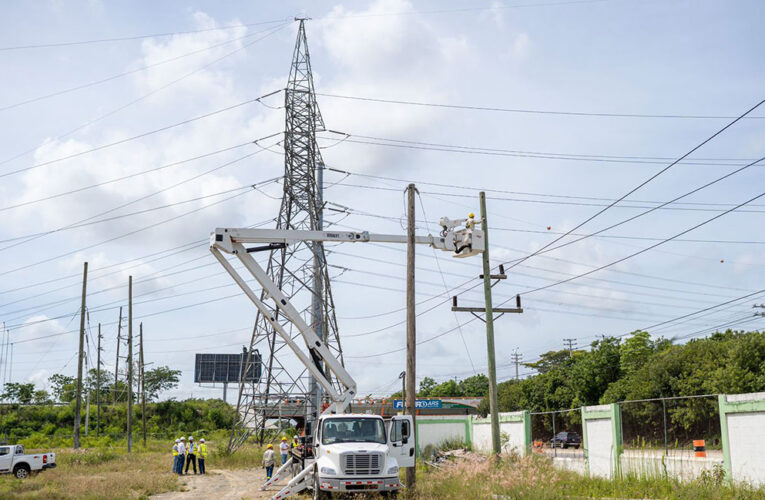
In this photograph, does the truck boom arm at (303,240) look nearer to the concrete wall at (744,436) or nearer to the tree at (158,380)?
the concrete wall at (744,436)

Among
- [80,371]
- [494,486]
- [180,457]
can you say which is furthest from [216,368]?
[494,486]

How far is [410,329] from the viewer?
2075 centimetres

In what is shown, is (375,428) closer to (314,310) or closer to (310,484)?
(310,484)

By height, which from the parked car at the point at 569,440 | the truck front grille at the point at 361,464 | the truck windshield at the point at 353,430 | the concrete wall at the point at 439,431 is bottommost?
the parked car at the point at 569,440

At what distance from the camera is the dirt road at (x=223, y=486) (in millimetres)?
23016

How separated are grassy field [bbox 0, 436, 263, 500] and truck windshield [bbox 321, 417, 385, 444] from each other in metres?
7.34

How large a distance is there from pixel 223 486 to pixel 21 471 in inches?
505

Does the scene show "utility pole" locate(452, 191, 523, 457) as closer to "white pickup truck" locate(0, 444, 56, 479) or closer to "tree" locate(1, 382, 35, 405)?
"white pickup truck" locate(0, 444, 56, 479)

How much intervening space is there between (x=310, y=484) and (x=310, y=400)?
1688 centimetres

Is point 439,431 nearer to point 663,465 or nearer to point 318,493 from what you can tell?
point 318,493

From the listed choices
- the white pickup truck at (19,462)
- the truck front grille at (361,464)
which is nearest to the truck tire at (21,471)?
the white pickup truck at (19,462)

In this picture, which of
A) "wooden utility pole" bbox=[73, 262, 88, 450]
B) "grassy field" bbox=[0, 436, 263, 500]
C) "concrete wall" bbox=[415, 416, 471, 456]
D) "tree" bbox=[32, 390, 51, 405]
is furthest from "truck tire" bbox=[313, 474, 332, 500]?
"tree" bbox=[32, 390, 51, 405]

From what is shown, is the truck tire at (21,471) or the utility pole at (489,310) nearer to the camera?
the utility pole at (489,310)

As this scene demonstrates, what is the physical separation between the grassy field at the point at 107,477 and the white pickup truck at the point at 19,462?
1.87 feet
